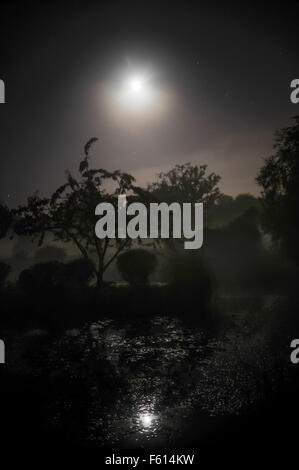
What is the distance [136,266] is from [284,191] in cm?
1843

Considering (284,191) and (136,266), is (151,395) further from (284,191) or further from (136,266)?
(284,191)

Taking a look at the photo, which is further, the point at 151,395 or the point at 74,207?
the point at 74,207

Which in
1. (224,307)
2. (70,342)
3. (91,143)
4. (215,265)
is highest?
(91,143)

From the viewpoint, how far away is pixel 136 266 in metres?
30.3

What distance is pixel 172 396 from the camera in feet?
33.2

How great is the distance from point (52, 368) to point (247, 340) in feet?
31.9

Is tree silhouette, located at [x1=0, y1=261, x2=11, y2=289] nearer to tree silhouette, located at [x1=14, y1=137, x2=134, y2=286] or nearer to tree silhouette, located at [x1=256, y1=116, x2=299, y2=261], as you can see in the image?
tree silhouette, located at [x1=14, y1=137, x2=134, y2=286]

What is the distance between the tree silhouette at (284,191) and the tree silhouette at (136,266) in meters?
14.7

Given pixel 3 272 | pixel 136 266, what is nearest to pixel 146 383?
pixel 136 266

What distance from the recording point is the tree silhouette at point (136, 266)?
99.5 feet

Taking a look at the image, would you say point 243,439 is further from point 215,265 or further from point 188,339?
point 215,265

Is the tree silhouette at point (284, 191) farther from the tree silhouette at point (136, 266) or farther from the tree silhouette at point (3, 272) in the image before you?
the tree silhouette at point (3, 272)

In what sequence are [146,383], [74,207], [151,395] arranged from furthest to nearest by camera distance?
[74,207] < [146,383] < [151,395]
